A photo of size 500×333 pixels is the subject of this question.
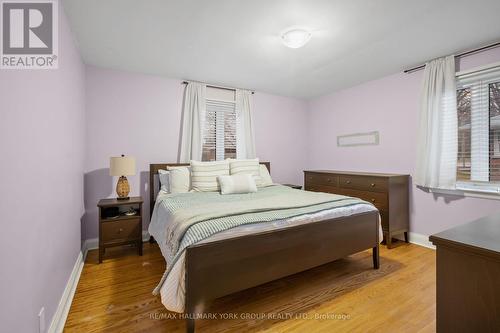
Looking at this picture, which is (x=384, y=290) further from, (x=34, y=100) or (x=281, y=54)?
(x=34, y=100)

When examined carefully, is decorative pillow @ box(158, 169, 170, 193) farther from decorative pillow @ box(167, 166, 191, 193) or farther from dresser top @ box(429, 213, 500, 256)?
dresser top @ box(429, 213, 500, 256)

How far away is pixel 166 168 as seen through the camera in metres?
3.24

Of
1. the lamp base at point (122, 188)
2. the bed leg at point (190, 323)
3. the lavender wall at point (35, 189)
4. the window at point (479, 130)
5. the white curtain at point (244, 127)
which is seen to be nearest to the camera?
the lavender wall at point (35, 189)

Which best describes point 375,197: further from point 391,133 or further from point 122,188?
point 122,188

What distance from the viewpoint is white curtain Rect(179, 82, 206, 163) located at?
339 cm

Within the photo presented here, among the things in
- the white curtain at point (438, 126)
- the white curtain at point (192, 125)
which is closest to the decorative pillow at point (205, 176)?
the white curtain at point (192, 125)

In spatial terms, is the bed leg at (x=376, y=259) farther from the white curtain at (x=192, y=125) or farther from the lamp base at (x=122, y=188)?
the lamp base at (x=122, y=188)

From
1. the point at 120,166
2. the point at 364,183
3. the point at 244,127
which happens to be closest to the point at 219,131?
A: the point at 244,127

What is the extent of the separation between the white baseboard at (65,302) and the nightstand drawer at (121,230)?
322 mm

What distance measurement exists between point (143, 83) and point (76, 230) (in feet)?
6.54

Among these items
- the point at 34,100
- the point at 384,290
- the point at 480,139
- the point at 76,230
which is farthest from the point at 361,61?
the point at 76,230

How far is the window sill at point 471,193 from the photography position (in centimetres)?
242

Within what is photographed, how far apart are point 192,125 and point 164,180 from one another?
3.02ft

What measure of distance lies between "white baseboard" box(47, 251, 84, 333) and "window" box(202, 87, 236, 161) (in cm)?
203
